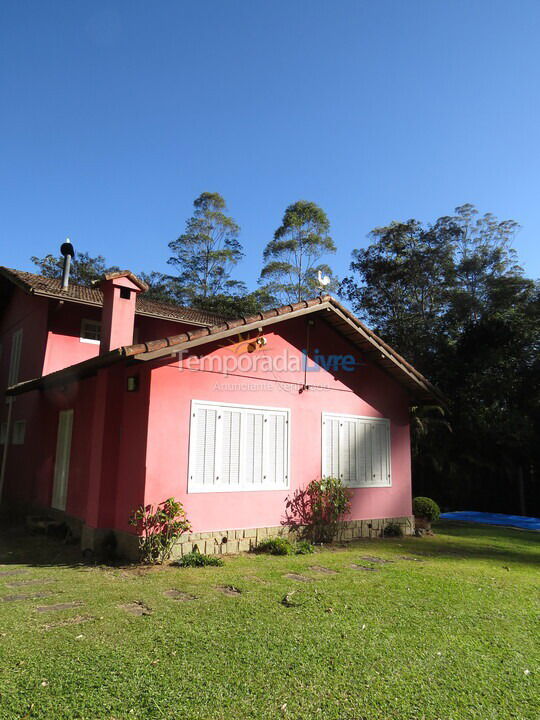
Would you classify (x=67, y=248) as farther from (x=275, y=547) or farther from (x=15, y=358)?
(x=275, y=547)

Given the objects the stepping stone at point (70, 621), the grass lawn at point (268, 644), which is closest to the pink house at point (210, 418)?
the grass lawn at point (268, 644)

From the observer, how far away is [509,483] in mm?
18625

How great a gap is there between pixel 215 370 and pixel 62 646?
480 cm

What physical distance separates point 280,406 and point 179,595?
13.4 ft

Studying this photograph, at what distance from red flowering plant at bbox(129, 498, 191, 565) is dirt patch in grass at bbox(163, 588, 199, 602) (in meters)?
1.45

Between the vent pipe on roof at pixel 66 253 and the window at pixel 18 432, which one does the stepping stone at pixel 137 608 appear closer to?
the window at pixel 18 432

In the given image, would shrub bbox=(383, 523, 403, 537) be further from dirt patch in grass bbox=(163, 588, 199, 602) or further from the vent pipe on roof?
the vent pipe on roof

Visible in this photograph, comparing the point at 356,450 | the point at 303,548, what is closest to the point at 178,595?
the point at 303,548

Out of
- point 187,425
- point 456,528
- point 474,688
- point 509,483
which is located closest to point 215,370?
point 187,425

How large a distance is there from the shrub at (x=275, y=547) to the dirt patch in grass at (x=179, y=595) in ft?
8.86

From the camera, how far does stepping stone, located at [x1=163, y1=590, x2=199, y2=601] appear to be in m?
5.23

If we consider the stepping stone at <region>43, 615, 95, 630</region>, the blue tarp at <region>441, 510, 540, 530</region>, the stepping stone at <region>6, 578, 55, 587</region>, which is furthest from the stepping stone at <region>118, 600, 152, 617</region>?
the blue tarp at <region>441, 510, 540, 530</region>

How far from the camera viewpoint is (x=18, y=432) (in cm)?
1318

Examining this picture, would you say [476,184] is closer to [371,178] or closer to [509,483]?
[371,178]
